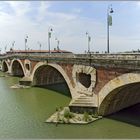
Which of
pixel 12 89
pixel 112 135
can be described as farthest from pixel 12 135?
pixel 12 89

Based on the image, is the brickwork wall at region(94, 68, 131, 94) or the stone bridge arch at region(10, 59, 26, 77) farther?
the stone bridge arch at region(10, 59, 26, 77)

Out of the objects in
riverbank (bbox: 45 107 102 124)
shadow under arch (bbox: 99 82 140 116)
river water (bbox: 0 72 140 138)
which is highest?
shadow under arch (bbox: 99 82 140 116)

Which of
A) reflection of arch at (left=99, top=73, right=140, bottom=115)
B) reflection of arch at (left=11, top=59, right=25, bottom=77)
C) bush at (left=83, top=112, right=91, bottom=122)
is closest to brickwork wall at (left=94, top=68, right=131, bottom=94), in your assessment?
reflection of arch at (left=99, top=73, right=140, bottom=115)

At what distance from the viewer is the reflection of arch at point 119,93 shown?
65.7 ft

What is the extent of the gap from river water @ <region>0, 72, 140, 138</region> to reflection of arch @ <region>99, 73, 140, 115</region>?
0.74 metres

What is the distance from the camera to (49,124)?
71.6 feet

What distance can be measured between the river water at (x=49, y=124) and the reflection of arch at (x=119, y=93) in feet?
2.43

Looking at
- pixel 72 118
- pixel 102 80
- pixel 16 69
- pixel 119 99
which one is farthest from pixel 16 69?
pixel 102 80

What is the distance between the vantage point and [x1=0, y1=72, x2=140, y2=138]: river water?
1983cm

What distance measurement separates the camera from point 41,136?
19.5m

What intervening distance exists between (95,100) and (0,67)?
60942 millimetres

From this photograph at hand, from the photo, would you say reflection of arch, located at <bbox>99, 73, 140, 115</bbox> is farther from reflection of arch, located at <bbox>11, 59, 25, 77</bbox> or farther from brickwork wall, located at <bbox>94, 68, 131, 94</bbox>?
reflection of arch, located at <bbox>11, 59, 25, 77</bbox>

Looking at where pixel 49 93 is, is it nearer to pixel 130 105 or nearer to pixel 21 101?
pixel 21 101

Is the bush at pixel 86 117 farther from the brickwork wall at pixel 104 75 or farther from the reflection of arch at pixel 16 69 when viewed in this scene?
the reflection of arch at pixel 16 69
